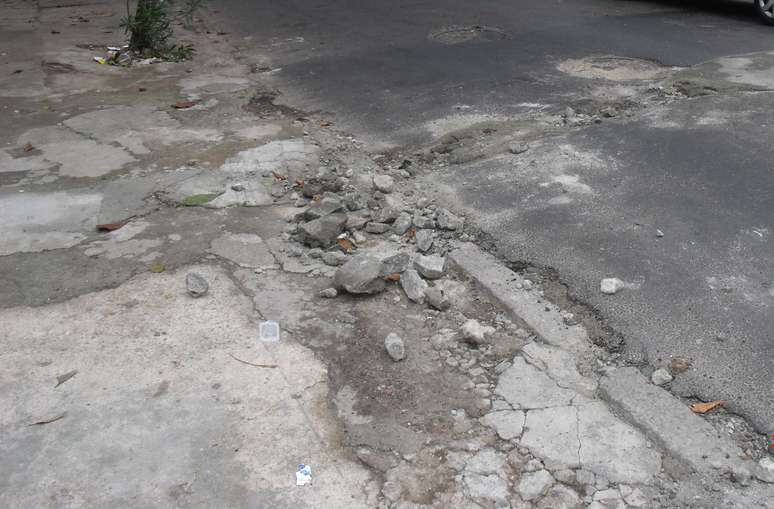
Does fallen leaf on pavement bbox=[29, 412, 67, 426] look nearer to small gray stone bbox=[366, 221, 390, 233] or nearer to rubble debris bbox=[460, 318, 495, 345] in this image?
rubble debris bbox=[460, 318, 495, 345]

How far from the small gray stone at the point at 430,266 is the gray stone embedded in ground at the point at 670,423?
1.22 meters

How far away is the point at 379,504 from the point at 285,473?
0.41m

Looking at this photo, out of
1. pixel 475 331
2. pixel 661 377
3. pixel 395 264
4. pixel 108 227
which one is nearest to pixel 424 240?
pixel 395 264

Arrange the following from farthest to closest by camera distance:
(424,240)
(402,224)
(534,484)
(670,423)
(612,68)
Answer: (612,68), (402,224), (424,240), (670,423), (534,484)

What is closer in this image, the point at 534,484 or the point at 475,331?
the point at 534,484

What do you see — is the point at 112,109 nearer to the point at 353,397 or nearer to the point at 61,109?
the point at 61,109

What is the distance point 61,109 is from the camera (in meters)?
7.11

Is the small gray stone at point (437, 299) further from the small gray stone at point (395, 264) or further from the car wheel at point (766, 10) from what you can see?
the car wheel at point (766, 10)

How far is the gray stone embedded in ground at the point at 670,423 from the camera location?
110 inches

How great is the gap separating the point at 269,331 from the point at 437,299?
94cm

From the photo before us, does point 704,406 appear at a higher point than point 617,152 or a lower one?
lower

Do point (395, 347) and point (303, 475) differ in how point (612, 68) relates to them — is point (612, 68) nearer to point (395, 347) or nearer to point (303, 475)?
point (395, 347)

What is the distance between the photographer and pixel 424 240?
14.5ft

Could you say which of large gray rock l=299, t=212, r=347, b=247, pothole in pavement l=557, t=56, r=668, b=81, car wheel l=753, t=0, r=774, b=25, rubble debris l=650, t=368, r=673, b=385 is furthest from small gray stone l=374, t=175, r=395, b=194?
car wheel l=753, t=0, r=774, b=25
